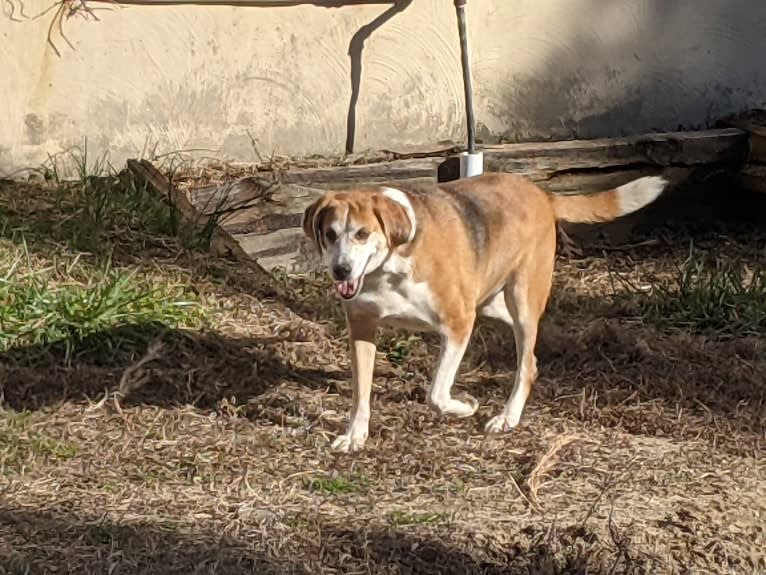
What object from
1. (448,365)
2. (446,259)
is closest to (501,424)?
(448,365)

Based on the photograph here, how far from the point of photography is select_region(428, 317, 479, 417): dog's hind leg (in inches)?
218

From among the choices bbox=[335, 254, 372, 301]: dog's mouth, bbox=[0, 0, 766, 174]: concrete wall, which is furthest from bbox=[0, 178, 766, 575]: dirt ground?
bbox=[0, 0, 766, 174]: concrete wall

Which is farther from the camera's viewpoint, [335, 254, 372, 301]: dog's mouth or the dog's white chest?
the dog's white chest

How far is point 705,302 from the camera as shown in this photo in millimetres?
6902

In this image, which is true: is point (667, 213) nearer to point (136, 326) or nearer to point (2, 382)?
point (136, 326)

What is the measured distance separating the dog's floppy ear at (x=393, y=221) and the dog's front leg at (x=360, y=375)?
38 cm

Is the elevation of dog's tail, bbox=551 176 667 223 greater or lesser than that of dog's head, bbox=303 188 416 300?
lesser

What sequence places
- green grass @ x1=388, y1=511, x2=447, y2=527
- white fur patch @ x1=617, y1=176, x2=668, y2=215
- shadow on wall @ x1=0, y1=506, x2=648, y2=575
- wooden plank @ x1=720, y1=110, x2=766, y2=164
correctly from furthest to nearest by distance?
wooden plank @ x1=720, y1=110, x2=766, y2=164 → white fur patch @ x1=617, y1=176, x2=668, y2=215 → green grass @ x1=388, y1=511, x2=447, y2=527 → shadow on wall @ x1=0, y1=506, x2=648, y2=575

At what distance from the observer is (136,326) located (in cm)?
636

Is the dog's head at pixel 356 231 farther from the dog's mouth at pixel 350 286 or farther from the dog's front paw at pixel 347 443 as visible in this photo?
the dog's front paw at pixel 347 443

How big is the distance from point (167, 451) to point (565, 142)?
3476 mm

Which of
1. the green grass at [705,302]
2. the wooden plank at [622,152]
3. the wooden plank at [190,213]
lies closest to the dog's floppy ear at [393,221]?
the green grass at [705,302]

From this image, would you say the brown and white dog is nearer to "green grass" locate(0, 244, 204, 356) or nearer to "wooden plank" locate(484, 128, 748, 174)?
"green grass" locate(0, 244, 204, 356)

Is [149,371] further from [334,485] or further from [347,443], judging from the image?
[334,485]
